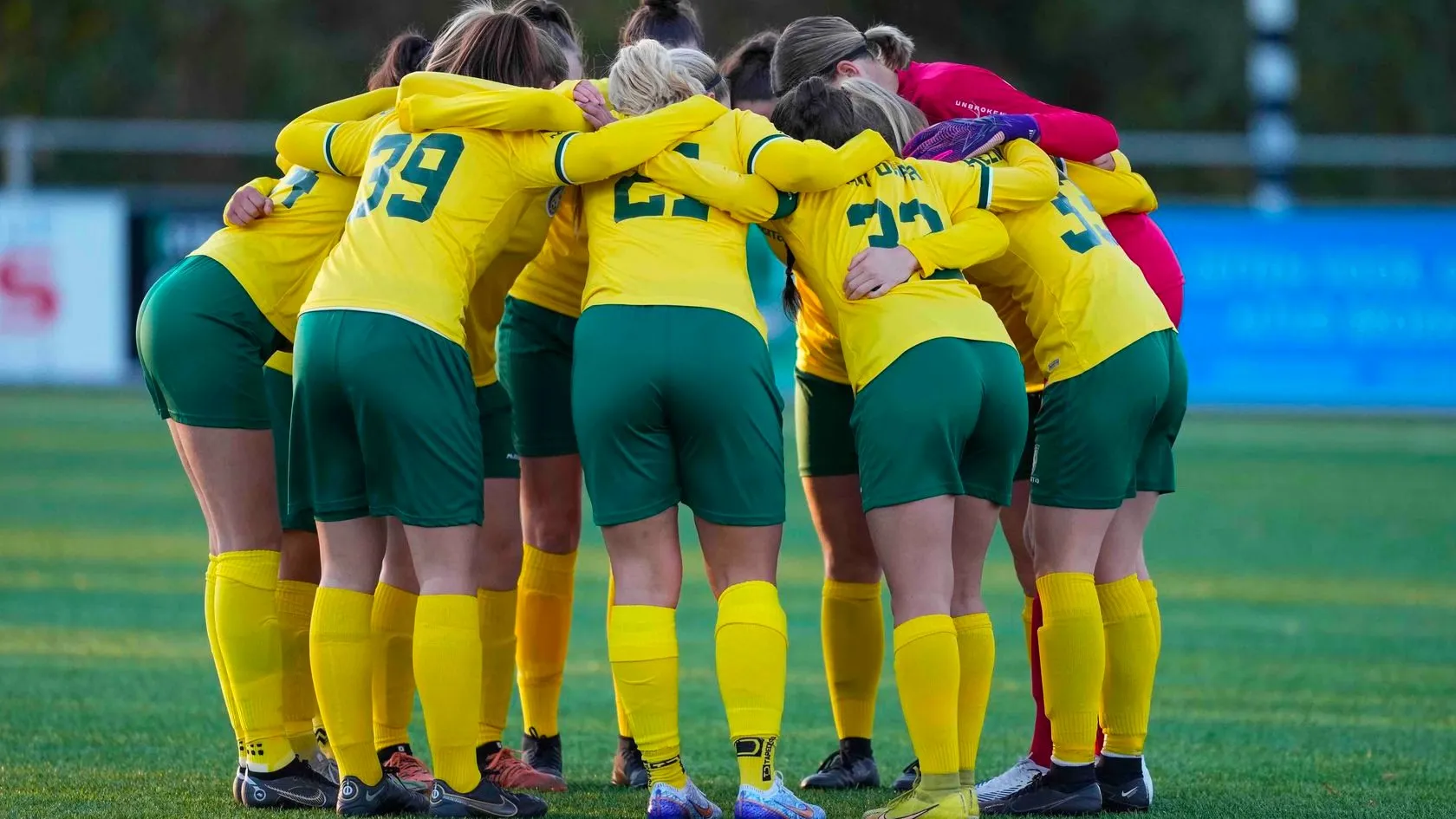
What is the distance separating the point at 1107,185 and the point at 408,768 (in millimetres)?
2582

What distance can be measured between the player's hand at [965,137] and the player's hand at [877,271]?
416 mm

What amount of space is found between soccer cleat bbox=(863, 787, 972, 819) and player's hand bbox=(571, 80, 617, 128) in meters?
1.86

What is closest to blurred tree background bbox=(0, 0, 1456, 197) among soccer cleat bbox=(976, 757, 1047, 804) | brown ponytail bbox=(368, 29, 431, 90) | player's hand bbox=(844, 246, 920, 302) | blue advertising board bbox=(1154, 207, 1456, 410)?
blue advertising board bbox=(1154, 207, 1456, 410)

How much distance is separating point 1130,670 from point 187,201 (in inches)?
611

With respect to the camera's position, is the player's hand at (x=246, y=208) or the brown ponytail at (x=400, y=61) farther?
the brown ponytail at (x=400, y=61)

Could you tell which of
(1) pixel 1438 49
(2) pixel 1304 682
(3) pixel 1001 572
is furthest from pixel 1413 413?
(1) pixel 1438 49

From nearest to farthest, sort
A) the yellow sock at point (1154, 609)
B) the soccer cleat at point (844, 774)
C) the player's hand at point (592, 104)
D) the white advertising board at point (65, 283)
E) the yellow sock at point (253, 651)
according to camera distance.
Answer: the player's hand at point (592, 104) < the yellow sock at point (253, 651) < the yellow sock at point (1154, 609) < the soccer cleat at point (844, 774) < the white advertising board at point (65, 283)

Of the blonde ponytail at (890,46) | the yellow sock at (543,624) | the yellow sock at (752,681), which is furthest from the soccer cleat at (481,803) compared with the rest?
the blonde ponytail at (890,46)

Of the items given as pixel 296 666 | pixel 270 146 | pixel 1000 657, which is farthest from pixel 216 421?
pixel 270 146

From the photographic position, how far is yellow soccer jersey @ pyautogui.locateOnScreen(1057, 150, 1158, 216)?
5.38 metres

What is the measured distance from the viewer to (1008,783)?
5.11 metres

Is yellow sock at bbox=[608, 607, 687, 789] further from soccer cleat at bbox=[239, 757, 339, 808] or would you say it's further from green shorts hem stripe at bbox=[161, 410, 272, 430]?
green shorts hem stripe at bbox=[161, 410, 272, 430]

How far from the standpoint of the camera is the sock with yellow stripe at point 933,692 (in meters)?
4.50

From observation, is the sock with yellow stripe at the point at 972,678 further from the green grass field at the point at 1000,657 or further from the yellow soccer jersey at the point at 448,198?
the yellow soccer jersey at the point at 448,198
